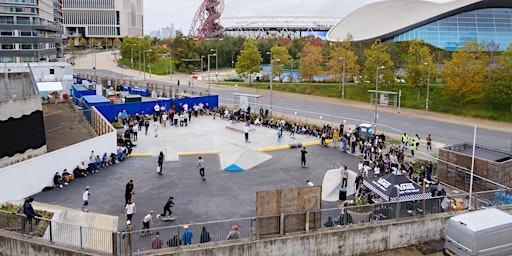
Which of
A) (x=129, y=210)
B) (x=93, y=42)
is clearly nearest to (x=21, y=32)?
(x=93, y=42)

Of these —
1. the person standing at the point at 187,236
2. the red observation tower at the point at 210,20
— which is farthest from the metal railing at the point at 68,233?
the red observation tower at the point at 210,20

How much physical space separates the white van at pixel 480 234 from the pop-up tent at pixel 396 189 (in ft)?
6.87

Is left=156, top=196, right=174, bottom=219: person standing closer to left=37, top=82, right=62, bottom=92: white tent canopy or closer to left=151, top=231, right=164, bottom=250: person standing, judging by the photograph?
left=151, top=231, right=164, bottom=250: person standing

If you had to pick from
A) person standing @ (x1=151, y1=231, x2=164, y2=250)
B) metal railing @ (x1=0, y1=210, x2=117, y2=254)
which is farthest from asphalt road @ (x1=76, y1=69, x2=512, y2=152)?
metal railing @ (x1=0, y1=210, x2=117, y2=254)

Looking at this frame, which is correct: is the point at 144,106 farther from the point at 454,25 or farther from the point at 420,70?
Result: the point at 454,25

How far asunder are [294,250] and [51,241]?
7540mm

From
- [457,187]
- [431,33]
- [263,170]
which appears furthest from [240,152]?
[431,33]

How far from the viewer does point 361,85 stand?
56344 mm

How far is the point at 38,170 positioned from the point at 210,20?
11720 centimetres

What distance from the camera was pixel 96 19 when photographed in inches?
5930

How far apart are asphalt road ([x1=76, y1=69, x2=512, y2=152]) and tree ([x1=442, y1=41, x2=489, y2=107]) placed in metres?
4.44

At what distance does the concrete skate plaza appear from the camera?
1689 centimetres

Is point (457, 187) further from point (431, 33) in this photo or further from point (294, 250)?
point (431, 33)

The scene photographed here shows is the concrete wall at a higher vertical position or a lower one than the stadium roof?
lower
